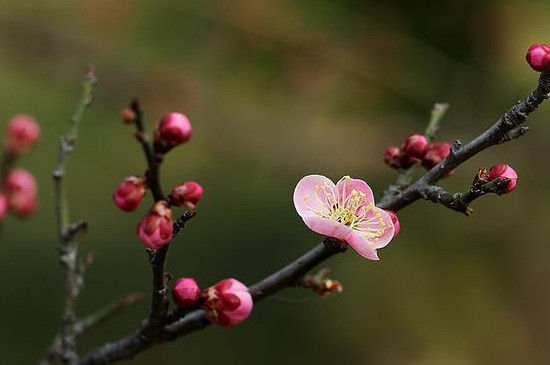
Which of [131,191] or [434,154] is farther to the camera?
[434,154]

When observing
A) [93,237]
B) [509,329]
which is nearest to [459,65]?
[509,329]

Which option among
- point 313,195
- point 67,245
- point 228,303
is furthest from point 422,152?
point 67,245

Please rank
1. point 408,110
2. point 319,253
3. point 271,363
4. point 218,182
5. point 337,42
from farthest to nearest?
point 337,42, point 408,110, point 218,182, point 271,363, point 319,253

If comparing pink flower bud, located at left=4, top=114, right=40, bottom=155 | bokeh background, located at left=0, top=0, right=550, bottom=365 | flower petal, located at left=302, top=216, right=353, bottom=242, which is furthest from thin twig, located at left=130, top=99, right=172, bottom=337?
bokeh background, located at left=0, top=0, right=550, bottom=365

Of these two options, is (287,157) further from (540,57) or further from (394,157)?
(540,57)

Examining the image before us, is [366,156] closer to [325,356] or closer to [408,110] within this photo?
[408,110]
